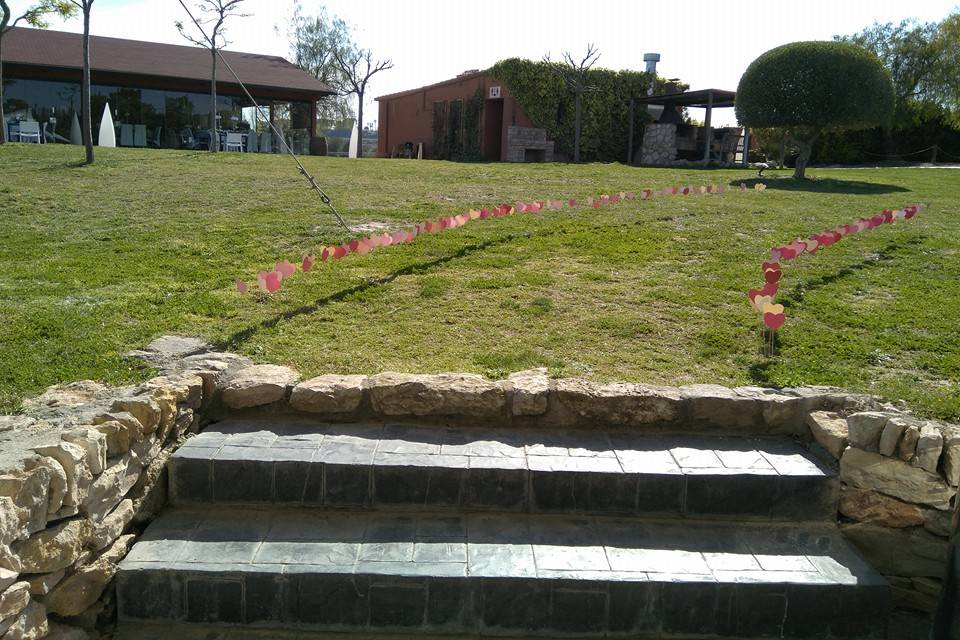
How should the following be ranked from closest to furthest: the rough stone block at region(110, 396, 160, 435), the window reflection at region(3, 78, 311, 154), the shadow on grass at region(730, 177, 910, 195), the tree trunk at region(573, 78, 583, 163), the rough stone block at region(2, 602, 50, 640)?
1. the rough stone block at region(2, 602, 50, 640)
2. the rough stone block at region(110, 396, 160, 435)
3. the shadow on grass at region(730, 177, 910, 195)
4. the tree trunk at region(573, 78, 583, 163)
5. the window reflection at region(3, 78, 311, 154)

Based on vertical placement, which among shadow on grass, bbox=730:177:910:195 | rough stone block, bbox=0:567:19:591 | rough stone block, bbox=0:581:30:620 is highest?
shadow on grass, bbox=730:177:910:195

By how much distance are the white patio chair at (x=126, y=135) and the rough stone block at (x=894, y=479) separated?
24.0 meters

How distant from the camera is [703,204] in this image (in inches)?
396

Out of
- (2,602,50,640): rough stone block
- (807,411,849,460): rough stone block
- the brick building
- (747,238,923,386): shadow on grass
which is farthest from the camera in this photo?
the brick building

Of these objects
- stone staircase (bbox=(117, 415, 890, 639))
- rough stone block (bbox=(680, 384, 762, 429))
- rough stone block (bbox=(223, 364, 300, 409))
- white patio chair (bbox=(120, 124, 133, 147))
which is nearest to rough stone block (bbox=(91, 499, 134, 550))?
stone staircase (bbox=(117, 415, 890, 639))

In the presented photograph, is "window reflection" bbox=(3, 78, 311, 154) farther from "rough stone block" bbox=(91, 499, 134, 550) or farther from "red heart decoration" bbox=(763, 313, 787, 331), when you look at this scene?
"rough stone block" bbox=(91, 499, 134, 550)

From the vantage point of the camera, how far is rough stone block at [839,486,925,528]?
354 cm

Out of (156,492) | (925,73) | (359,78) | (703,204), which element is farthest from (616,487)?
(359,78)

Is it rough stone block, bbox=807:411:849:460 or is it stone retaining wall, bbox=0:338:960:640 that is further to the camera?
rough stone block, bbox=807:411:849:460

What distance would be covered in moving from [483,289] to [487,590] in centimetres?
327

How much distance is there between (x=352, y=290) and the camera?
19.6 feet

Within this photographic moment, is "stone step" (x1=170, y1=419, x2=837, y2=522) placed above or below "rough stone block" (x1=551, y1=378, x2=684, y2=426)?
below

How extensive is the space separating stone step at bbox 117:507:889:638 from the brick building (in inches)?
828

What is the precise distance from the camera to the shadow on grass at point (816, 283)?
446 cm
